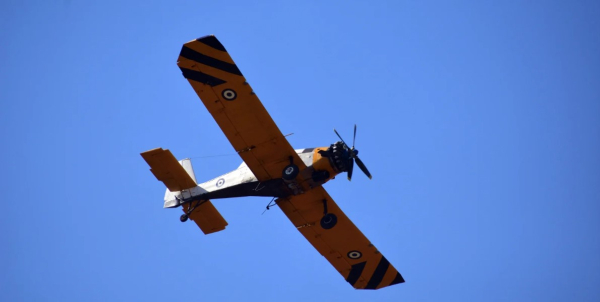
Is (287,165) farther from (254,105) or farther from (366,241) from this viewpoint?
(366,241)

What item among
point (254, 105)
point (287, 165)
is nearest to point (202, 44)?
point (254, 105)

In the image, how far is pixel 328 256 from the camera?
784 inches

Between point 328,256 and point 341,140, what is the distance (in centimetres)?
455

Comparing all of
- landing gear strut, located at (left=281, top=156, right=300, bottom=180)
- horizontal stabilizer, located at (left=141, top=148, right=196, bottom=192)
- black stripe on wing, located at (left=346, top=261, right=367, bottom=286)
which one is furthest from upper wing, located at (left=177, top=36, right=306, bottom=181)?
black stripe on wing, located at (left=346, top=261, right=367, bottom=286)

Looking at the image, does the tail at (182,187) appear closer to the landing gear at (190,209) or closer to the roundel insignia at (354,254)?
the landing gear at (190,209)

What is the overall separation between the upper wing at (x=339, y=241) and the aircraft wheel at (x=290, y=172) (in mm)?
1342

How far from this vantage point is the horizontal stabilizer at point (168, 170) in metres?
17.8

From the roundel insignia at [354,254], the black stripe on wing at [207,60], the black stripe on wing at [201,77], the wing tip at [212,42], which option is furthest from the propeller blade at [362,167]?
the wing tip at [212,42]

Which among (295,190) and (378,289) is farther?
(378,289)

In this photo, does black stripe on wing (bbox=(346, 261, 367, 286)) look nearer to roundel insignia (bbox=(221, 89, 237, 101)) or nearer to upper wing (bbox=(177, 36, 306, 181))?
upper wing (bbox=(177, 36, 306, 181))

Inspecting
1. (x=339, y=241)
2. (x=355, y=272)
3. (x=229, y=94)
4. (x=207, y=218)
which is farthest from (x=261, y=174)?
(x=355, y=272)

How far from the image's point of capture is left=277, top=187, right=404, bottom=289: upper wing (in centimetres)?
1859

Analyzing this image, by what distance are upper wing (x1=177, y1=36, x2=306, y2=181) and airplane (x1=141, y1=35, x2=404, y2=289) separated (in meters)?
0.02

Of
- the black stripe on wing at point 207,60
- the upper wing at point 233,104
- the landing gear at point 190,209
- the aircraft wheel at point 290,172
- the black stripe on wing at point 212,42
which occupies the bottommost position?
the landing gear at point 190,209
